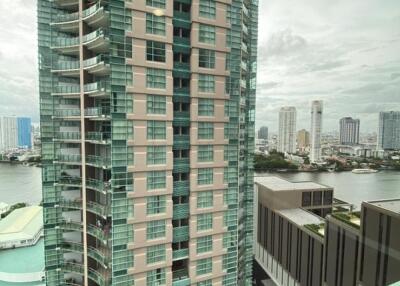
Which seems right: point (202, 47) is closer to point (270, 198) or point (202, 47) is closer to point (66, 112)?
point (66, 112)

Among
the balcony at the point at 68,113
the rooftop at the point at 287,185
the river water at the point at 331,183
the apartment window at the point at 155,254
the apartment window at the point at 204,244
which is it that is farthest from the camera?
the rooftop at the point at 287,185

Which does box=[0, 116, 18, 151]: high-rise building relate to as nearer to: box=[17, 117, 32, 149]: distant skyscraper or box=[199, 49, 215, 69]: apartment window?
box=[17, 117, 32, 149]: distant skyscraper

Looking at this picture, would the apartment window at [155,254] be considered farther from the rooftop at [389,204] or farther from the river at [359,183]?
the river at [359,183]

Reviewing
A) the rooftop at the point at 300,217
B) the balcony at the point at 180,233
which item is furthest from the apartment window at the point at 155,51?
the rooftop at the point at 300,217

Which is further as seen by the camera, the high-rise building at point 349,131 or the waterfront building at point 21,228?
the waterfront building at point 21,228

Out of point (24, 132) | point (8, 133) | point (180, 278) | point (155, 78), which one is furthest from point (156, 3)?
point (8, 133)

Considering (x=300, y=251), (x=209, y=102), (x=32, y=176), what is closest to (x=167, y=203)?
(x=209, y=102)
